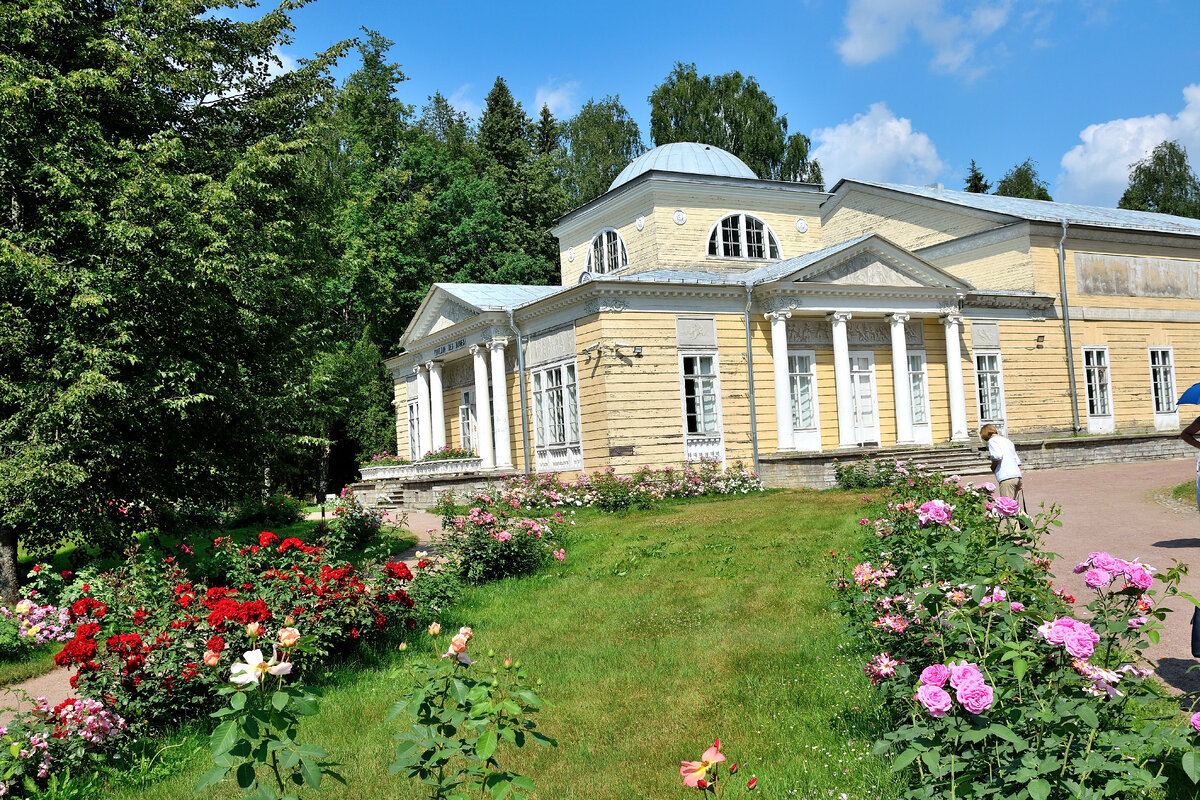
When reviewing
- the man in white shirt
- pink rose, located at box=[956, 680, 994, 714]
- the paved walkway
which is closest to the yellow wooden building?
the paved walkway

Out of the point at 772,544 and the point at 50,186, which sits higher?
the point at 50,186

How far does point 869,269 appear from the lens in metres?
21.7

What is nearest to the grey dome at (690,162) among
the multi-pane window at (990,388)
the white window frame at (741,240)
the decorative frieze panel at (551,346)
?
the white window frame at (741,240)

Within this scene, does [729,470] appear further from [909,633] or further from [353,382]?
[353,382]

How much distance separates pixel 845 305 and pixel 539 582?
1369 centimetres

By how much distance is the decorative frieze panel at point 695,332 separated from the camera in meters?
20.5

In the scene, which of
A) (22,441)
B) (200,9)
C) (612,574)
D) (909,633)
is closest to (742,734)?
(909,633)

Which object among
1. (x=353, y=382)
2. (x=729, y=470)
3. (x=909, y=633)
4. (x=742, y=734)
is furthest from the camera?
(x=353, y=382)

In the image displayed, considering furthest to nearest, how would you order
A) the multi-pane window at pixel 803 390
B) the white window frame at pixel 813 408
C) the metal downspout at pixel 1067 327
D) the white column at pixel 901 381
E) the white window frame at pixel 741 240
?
the metal downspout at pixel 1067 327 < the white window frame at pixel 741 240 < the white column at pixel 901 381 < the multi-pane window at pixel 803 390 < the white window frame at pixel 813 408

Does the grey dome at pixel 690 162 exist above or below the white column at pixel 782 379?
above

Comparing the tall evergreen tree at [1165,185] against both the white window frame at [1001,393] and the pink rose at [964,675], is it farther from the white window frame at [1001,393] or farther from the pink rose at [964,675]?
the pink rose at [964,675]

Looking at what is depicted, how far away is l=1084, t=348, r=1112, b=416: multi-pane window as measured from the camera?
86.4ft

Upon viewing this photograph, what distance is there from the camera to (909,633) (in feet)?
15.1

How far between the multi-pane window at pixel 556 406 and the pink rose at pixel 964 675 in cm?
1784
